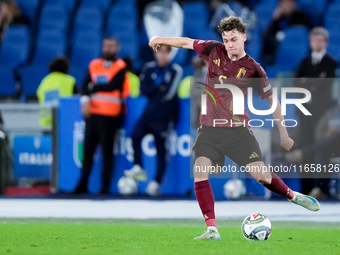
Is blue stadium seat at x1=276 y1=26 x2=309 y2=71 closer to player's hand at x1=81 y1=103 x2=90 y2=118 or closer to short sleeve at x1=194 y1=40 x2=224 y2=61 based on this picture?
player's hand at x1=81 y1=103 x2=90 y2=118

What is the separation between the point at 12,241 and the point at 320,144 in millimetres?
5187

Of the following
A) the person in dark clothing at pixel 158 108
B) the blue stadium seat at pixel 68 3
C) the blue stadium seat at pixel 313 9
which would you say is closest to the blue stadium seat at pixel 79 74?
the blue stadium seat at pixel 68 3

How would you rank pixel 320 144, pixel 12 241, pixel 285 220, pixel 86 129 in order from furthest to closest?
1. pixel 86 129
2. pixel 320 144
3. pixel 285 220
4. pixel 12 241

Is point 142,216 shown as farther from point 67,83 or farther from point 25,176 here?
point 67,83

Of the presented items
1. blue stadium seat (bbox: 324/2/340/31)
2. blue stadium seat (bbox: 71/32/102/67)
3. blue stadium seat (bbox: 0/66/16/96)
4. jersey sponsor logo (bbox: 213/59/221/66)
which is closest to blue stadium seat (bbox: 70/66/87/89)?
blue stadium seat (bbox: 71/32/102/67)

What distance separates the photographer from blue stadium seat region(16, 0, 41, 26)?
46.3 feet

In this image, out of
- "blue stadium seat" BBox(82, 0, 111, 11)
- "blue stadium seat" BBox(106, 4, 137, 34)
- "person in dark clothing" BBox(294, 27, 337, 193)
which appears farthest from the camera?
"blue stadium seat" BBox(82, 0, 111, 11)

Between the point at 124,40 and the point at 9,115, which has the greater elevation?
the point at 124,40

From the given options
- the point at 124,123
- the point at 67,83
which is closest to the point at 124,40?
the point at 67,83

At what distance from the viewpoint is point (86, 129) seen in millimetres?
9625

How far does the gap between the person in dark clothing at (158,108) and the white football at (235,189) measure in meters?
0.98

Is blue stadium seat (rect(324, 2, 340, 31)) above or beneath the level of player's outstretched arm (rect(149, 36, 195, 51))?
above

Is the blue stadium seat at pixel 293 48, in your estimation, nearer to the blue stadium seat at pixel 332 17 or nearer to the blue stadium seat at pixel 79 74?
the blue stadium seat at pixel 332 17

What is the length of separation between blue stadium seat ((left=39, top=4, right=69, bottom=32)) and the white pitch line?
222 inches
